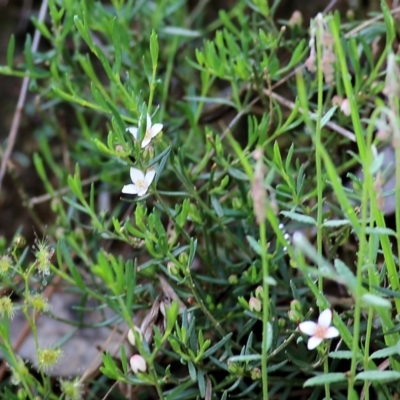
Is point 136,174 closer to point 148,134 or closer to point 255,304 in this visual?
point 148,134

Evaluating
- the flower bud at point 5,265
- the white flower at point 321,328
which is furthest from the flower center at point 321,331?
the flower bud at point 5,265

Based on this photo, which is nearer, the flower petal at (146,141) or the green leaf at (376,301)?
the green leaf at (376,301)

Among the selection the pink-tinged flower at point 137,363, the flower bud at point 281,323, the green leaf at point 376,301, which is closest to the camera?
the green leaf at point 376,301

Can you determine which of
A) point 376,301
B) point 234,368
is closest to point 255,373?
point 234,368

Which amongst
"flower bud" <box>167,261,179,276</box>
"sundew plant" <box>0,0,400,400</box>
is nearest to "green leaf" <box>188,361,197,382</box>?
"sundew plant" <box>0,0,400,400</box>

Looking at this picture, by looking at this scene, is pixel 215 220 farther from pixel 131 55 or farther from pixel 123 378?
pixel 131 55

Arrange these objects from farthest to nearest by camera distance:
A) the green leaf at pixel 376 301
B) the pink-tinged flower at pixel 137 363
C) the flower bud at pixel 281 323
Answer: the flower bud at pixel 281 323
the pink-tinged flower at pixel 137 363
the green leaf at pixel 376 301

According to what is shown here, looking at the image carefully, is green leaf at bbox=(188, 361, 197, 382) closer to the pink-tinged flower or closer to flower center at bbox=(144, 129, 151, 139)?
the pink-tinged flower

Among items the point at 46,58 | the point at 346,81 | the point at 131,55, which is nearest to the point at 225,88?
the point at 131,55

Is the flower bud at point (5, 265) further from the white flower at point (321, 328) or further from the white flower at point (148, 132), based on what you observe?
the white flower at point (321, 328)
